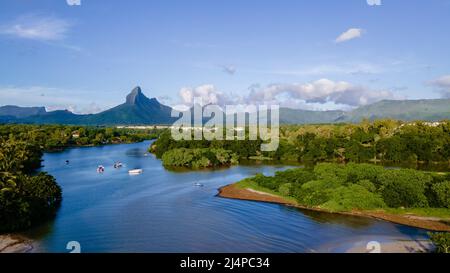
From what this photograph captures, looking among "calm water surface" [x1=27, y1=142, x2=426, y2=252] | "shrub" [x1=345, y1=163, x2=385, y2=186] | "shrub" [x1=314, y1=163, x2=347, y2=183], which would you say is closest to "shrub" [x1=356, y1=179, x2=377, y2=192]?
"shrub" [x1=345, y1=163, x2=385, y2=186]

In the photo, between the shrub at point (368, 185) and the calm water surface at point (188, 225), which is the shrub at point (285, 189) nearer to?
the calm water surface at point (188, 225)

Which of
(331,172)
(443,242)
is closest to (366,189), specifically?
(331,172)

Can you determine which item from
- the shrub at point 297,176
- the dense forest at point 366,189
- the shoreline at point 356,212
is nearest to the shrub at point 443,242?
the shoreline at point 356,212

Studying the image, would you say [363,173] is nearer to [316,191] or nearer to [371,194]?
[371,194]

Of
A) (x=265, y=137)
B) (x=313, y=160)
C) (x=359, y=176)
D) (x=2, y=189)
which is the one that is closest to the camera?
(x=2, y=189)

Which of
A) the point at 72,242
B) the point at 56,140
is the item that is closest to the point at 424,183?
the point at 72,242

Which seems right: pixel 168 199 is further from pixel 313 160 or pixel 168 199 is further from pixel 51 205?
pixel 313 160
